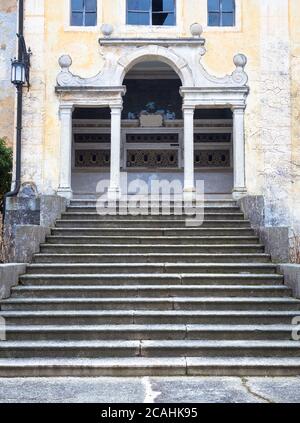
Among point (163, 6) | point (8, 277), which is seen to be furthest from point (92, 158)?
point (8, 277)

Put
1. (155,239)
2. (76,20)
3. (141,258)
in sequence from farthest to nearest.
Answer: (76,20), (155,239), (141,258)

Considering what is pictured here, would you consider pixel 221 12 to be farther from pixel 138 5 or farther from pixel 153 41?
pixel 138 5

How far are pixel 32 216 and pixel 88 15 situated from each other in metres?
4.89

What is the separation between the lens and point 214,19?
44.1ft

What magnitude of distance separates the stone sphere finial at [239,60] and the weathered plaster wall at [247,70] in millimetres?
146

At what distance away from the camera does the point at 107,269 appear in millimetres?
8781

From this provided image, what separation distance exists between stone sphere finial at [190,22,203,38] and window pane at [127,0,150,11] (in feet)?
4.16

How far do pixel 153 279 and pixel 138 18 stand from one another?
294 inches

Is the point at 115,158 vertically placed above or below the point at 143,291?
above

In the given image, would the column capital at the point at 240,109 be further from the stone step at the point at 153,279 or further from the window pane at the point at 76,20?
the stone step at the point at 153,279

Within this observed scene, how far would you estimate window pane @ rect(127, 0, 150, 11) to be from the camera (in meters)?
13.5

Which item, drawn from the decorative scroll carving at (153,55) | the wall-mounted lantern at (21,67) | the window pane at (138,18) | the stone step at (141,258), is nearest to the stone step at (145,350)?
the stone step at (141,258)

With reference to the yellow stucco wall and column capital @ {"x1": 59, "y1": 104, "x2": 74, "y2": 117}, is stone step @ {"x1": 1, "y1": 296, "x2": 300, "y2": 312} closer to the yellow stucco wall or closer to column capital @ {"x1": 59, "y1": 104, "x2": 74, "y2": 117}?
the yellow stucco wall

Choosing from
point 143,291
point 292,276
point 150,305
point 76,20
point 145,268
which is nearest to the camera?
point 150,305
